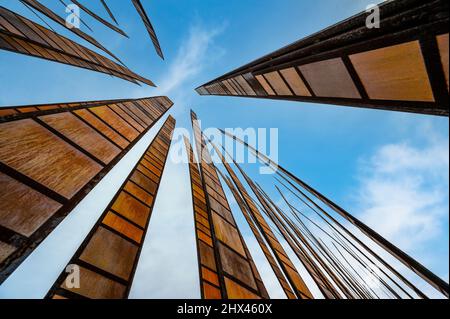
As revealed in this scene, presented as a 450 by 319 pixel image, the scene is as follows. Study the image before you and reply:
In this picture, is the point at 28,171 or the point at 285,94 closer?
the point at 28,171

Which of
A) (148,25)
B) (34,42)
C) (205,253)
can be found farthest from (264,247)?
(148,25)

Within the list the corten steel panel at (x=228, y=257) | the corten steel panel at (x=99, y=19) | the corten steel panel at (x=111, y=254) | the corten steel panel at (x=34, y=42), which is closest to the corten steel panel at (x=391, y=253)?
the corten steel panel at (x=228, y=257)

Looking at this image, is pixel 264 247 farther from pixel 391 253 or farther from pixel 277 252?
pixel 391 253

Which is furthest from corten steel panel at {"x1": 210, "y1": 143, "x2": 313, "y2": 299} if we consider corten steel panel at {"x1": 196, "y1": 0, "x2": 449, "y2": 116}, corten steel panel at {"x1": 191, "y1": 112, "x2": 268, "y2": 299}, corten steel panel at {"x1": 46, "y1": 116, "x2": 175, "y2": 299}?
corten steel panel at {"x1": 196, "y1": 0, "x2": 449, "y2": 116}

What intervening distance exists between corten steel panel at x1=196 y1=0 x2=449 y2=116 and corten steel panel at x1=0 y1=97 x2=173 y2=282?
465 cm

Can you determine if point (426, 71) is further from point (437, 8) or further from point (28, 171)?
point (28, 171)

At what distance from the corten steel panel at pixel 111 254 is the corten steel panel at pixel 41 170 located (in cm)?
30

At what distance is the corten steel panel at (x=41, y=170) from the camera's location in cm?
320

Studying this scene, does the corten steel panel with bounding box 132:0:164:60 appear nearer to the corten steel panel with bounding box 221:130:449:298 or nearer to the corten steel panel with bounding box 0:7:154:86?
the corten steel panel with bounding box 0:7:154:86

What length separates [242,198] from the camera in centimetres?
1355

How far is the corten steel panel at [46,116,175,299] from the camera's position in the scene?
3.86 meters

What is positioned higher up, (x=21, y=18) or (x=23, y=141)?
(x=21, y=18)
